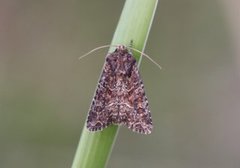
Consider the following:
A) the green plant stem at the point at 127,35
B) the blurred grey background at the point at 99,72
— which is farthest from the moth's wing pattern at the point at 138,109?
the blurred grey background at the point at 99,72

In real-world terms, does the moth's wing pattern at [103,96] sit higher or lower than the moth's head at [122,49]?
lower

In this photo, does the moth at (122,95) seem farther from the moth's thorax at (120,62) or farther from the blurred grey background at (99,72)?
the blurred grey background at (99,72)

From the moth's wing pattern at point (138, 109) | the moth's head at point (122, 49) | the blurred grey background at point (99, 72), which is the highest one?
the blurred grey background at point (99, 72)

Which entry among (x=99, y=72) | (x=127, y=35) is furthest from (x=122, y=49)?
(x=99, y=72)

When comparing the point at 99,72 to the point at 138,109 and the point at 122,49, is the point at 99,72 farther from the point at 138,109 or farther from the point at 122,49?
the point at 122,49

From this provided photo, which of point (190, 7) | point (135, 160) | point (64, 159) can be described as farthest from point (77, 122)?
point (190, 7)

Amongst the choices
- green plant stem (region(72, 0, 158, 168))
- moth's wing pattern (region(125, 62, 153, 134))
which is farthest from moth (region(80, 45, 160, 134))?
green plant stem (region(72, 0, 158, 168))

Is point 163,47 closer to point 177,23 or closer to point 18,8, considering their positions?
point 177,23
